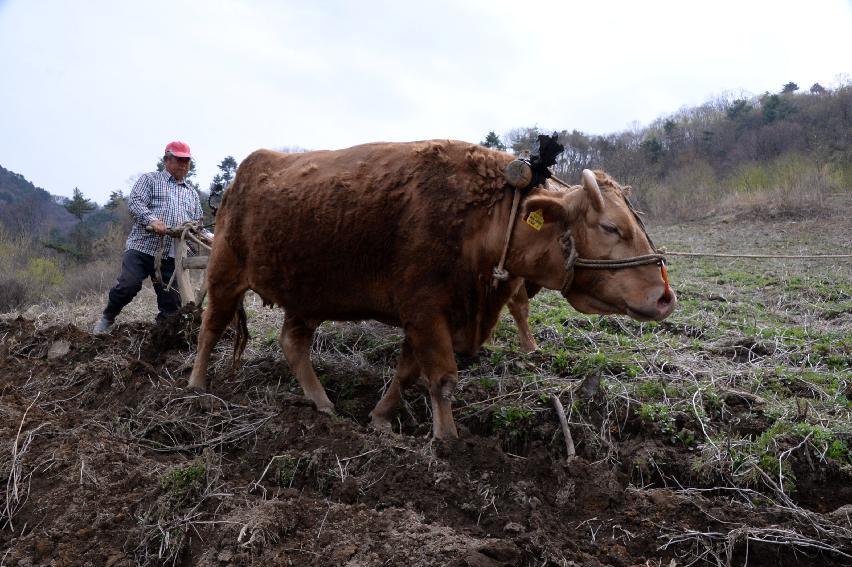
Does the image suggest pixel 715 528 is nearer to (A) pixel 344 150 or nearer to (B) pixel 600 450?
(B) pixel 600 450

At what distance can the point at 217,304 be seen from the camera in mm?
5203

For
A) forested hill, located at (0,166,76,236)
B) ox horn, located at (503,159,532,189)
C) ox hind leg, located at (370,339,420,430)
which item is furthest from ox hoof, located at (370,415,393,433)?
forested hill, located at (0,166,76,236)

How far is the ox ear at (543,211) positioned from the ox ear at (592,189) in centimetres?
16

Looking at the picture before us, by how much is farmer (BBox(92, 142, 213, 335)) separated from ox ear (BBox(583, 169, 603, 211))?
172 inches

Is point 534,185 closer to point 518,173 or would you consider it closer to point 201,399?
point 518,173

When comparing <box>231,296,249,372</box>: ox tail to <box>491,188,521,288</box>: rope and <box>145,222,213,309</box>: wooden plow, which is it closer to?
<box>145,222,213,309</box>: wooden plow

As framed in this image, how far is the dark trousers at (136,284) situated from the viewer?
21.6 ft

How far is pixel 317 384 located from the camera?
491cm

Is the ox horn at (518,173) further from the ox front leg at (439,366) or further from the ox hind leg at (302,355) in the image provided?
the ox hind leg at (302,355)

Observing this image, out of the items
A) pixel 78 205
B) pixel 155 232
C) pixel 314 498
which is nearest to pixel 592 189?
pixel 314 498

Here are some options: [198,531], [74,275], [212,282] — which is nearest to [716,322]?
[212,282]

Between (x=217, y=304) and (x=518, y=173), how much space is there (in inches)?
112

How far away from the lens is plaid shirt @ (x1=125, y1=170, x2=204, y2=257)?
259 inches

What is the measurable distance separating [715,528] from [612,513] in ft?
1.48
